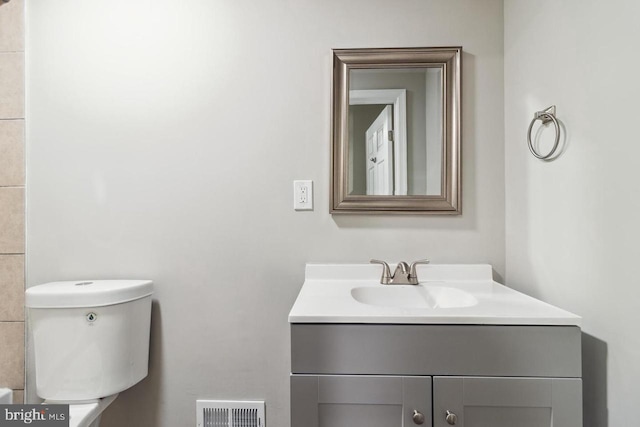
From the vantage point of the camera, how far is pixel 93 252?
4.70ft

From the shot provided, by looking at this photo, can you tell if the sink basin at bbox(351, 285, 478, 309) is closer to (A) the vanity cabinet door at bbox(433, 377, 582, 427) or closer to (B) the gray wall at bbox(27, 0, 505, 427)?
(B) the gray wall at bbox(27, 0, 505, 427)

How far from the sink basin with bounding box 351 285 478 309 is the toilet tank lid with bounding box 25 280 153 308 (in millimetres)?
847

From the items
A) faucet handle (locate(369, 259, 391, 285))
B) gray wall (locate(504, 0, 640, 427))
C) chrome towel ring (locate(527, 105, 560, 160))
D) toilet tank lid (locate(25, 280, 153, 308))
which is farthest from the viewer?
faucet handle (locate(369, 259, 391, 285))

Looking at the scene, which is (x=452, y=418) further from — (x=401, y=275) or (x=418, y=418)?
(x=401, y=275)

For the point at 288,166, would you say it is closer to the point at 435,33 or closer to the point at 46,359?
the point at 435,33

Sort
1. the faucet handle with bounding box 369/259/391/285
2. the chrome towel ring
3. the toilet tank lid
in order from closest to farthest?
the chrome towel ring
the toilet tank lid
the faucet handle with bounding box 369/259/391/285

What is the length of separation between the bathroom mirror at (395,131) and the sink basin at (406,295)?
313 mm

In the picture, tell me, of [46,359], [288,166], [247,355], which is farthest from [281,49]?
[46,359]

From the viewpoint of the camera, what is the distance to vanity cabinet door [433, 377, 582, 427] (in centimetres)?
83

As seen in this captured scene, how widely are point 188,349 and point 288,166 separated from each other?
87 cm

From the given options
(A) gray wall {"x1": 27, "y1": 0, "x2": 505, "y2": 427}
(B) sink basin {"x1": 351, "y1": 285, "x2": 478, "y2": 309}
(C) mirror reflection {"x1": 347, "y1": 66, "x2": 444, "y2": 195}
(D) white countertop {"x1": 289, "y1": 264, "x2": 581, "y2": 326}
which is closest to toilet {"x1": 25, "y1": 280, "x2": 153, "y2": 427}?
(A) gray wall {"x1": 27, "y1": 0, "x2": 505, "y2": 427}

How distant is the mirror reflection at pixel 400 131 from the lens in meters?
1.38

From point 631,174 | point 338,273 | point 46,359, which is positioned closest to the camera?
point 631,174

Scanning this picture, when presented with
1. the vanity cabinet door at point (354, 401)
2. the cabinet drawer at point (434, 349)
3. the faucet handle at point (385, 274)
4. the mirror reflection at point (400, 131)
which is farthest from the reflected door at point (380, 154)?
the vanity cabinet door at point (354, 401)
